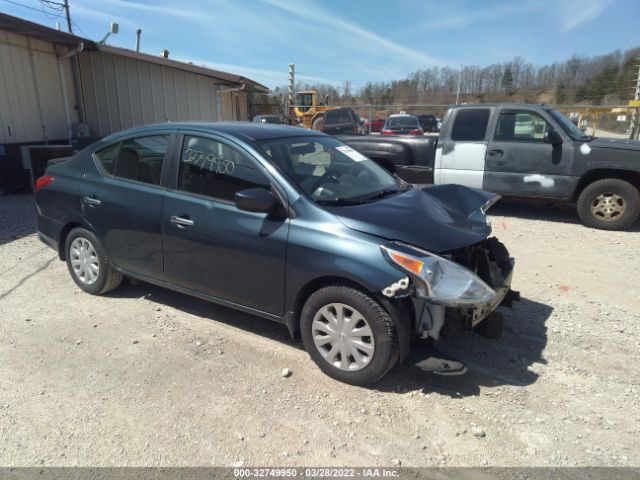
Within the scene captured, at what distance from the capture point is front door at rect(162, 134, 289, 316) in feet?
10.8

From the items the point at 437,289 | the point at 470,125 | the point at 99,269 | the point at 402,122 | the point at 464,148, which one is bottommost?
the point at 99,269

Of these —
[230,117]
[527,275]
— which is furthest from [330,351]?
[230,117]

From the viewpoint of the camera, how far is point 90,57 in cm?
1374

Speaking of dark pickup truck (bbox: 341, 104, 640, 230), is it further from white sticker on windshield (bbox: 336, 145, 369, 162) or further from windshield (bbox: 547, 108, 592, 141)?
white sticker on windshield (bbox: 336, 145, 369, 162)

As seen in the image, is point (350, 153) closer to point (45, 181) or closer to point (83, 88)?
point (45, 181)

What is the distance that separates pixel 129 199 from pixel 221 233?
1124mm

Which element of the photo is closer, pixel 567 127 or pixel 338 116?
pixel 567 127

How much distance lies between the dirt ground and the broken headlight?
73cm

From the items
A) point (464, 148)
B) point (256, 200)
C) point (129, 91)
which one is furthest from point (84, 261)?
point (129, 91)

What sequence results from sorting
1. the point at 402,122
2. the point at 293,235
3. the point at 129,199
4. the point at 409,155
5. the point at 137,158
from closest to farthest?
the point at 293,235, the point at 129,199, the point at 137,158, the point at 409,155, the point at 402,122

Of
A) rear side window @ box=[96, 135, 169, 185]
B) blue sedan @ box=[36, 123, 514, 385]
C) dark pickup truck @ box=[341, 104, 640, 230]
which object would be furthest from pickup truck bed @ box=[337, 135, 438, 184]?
rear side window @ box=[96, 135, 169, 185]

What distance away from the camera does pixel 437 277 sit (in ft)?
9.14

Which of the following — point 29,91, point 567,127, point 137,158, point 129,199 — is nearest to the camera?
point 129,199

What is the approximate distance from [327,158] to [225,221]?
1035mm
